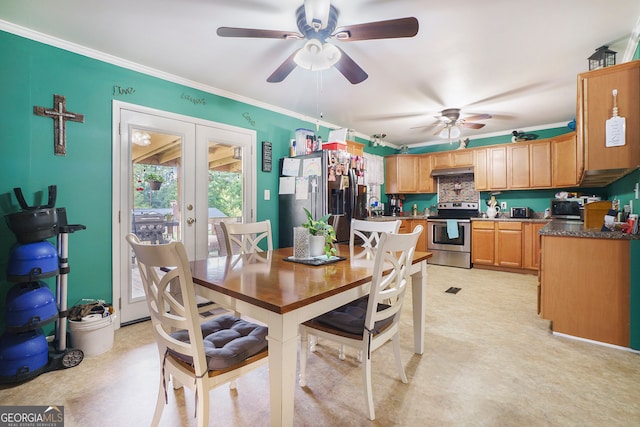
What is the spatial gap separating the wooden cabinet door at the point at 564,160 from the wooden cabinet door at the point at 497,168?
66cm

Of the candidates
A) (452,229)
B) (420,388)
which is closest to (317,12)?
(420,388)

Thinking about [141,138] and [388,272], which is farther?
[141,138]

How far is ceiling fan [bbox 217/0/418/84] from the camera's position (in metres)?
1.68

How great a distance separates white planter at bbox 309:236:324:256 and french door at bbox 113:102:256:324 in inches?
71.3

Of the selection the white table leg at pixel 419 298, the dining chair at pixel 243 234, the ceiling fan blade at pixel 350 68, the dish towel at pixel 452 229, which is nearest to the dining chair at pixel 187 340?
the dining chair at pixel 243 234

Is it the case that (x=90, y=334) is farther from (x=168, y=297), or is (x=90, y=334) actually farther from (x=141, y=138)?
(x=141, y=138)

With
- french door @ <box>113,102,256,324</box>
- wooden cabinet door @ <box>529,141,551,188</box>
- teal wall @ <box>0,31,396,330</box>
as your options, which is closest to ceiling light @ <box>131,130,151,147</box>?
french door @ <box>113,102,256,324</box>

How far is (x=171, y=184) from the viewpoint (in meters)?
2.98

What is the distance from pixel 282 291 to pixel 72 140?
7.86 feet

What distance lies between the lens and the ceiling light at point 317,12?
1.66 metres

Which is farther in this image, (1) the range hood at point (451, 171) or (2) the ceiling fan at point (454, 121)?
(1) the range hood at point (451, 171)

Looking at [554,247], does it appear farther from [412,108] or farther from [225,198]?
[225,198]

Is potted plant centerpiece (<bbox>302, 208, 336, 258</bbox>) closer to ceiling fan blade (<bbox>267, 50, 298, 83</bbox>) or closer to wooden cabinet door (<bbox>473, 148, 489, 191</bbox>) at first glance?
ceiling fan blade (<bbox>267, 50, 298, 83</bbox>)

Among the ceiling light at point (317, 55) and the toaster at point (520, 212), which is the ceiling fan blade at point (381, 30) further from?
the toaster at point (520, 212)
